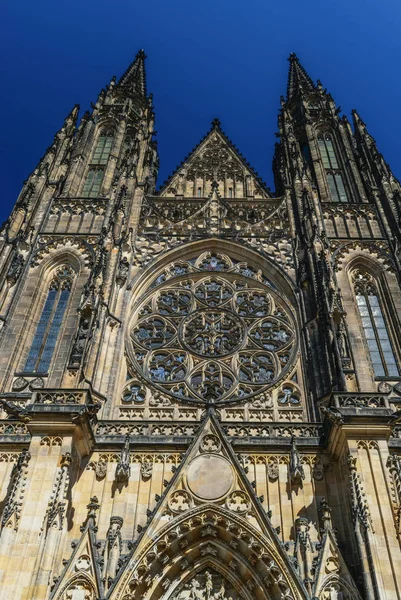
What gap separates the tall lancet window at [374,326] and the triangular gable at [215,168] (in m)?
5.57

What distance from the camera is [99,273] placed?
15.5m

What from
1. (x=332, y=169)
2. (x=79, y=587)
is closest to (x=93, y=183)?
(x=332, y=169)

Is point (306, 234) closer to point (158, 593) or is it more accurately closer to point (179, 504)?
point (179, 504)

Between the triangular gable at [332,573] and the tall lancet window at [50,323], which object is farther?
the tall lancet window at [50,323]

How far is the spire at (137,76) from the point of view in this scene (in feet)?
93.3

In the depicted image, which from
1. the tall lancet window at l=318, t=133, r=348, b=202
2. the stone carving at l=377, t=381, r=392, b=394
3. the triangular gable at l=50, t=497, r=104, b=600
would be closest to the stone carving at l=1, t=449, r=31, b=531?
the triangular gable at l=50, t=497, r=104, b=600

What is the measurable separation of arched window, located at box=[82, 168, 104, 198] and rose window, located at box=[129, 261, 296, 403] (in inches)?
223

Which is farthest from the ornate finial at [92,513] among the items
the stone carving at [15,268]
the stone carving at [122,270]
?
the stone carving at [15,268]

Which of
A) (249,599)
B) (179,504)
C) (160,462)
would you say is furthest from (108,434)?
(249,599)

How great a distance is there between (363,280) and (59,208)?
10296mm

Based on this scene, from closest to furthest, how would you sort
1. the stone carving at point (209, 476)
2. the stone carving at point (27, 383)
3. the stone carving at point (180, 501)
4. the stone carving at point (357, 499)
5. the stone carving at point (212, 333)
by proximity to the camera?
the stone carving at point (357, 499) < the stone carving at point (180, 501) < the stone carving at point (209, 476) < the stone carving at point (27, 383) < the stone carving at point (212, 333)

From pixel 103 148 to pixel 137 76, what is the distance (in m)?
8.49

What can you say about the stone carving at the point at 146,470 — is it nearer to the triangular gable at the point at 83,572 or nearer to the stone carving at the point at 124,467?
the stone carving at the point at 124,467

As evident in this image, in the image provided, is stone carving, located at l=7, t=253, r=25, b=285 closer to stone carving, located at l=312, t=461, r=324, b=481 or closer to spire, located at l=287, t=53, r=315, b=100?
stone carving, located at l=312, t=461, r=324, b=481
